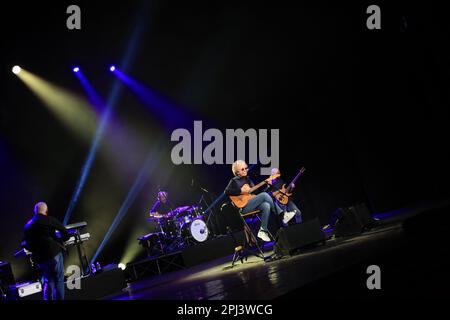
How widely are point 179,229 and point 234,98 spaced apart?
361 cm

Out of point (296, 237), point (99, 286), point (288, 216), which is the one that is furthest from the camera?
point (99, 286)

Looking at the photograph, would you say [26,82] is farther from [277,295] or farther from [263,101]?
[277,295]

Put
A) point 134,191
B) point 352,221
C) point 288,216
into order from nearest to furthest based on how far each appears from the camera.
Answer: point 352,221, point 288,216, point 134,191

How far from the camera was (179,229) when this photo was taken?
9.26m

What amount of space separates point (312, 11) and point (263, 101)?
332cm

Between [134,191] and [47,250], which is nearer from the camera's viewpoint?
[47,250]

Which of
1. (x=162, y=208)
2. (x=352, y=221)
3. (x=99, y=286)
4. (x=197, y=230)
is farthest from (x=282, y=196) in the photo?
(x=162, y=208)

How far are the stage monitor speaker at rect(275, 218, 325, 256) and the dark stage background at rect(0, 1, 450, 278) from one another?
11.1 feet

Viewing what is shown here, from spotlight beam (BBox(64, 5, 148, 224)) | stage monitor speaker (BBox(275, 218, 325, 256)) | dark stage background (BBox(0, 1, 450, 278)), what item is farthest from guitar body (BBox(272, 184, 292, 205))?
spotlight beam (BBox(64, 5, 148, 224))

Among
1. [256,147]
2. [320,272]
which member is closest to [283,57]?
[256,147]

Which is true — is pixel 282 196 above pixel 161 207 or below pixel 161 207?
above

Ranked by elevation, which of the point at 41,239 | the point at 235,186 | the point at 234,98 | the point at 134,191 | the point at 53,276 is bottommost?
the point at 53,276

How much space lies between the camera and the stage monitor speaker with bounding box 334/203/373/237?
5492 mm

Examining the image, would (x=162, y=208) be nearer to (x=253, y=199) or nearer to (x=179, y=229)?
(x=179, y=229)
